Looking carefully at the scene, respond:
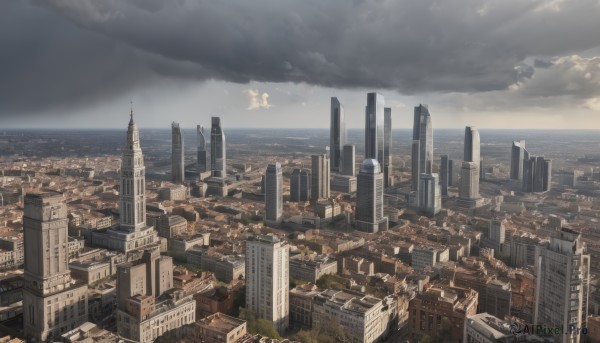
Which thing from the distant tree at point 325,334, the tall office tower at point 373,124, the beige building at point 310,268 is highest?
the tall office tower at point 373,124

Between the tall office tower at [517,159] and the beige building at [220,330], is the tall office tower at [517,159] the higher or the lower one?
the higher one

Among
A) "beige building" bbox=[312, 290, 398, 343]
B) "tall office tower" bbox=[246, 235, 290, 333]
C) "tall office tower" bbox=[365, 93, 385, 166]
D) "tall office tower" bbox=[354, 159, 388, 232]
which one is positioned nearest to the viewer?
"beige building" bbox=[312, 290, 398, 343]

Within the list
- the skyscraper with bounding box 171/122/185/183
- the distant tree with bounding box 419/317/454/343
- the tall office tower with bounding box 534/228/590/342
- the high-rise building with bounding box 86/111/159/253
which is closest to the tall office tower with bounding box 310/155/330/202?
the skyscraper with bounding box 171/122/185/183

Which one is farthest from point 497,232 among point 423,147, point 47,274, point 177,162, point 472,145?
point 177,162

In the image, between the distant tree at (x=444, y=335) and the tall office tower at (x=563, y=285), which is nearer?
the tall office tower at (x=563, y=285)

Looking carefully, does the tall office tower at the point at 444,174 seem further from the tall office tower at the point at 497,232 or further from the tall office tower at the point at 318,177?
the tall office tower at the point at 497,232

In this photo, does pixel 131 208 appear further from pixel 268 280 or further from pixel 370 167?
pixel 370 167

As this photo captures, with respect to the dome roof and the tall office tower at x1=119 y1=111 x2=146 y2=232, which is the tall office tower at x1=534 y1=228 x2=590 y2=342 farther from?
the dome roof

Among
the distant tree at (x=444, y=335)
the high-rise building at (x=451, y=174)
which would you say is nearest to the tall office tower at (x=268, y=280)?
the distant tree at (x=444, y=335)

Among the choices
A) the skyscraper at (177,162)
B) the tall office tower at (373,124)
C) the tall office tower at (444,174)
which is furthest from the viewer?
the skyscraper at (177,162)
